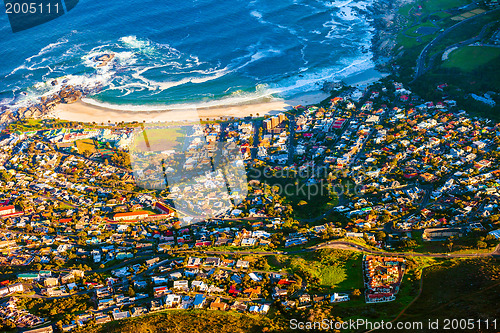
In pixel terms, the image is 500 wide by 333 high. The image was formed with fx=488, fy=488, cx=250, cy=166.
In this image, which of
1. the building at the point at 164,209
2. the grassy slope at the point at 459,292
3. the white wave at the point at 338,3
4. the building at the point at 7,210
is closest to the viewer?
the grassy slope at the point at 459,292

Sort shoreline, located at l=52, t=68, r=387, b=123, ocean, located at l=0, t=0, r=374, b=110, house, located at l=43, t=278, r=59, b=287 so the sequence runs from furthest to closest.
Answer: ocean, located at l=0, t=0, r=374, b=110
shoreline, located at l=52, t=68, r=387, b=123
house, located at l=43, t=278, r=59, b=287

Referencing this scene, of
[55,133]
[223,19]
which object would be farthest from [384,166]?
[223,19]

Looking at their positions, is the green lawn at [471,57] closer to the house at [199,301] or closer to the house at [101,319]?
the house at [199,301]

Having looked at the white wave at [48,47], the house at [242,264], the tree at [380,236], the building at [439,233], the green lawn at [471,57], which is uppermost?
the white wave at [48,47]

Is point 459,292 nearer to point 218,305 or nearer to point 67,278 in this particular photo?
point 218,305

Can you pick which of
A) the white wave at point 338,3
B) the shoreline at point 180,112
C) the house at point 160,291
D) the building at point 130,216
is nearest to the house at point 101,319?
the house at point 160,291

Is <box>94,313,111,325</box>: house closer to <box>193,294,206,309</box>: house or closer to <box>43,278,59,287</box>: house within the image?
<box>193,294,206,309</box>: house

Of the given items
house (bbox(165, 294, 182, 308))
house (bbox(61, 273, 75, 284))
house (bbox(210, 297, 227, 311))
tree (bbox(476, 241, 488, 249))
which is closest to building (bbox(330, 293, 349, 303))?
house (bbox(210, 297, 227, 311))
